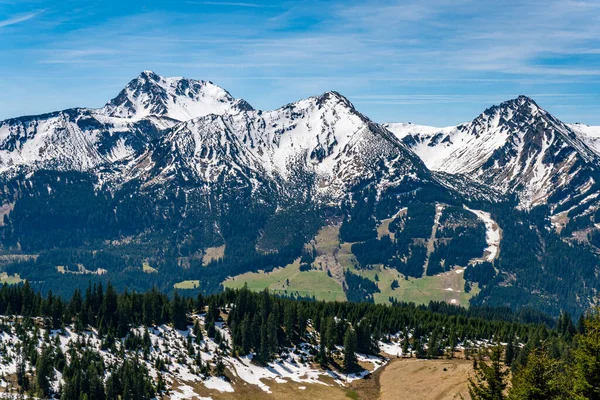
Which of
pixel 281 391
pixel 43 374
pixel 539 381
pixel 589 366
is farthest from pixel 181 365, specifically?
pixel 589 366

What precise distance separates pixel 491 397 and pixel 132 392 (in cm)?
11683

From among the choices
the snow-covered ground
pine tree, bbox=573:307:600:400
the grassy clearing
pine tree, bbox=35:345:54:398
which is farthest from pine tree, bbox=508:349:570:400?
the grassy clearing

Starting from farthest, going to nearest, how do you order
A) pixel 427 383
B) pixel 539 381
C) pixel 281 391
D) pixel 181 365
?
pixel 181 365 < pixel 281 391 < pixel 427 383 < pixel 539 381

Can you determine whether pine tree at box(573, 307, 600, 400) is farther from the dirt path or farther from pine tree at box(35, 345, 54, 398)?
pine tree at box(35, 345, 54, 398)

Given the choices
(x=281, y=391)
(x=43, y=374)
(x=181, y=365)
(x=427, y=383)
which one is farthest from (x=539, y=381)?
(x=181, y=365)

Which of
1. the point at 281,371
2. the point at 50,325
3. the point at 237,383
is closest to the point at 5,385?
the point at 50,325

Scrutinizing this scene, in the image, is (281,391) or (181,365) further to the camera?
(181,365)

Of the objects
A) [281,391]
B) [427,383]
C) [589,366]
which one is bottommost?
[281,391]

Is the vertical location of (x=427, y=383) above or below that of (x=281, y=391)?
above

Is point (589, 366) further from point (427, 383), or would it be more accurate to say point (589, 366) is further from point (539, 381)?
point (427, 383)

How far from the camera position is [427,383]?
591ft

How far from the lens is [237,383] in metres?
184

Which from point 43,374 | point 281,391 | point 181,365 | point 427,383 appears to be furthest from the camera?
point 181,365

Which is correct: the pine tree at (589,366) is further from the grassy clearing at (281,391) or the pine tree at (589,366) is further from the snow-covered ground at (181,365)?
the grassy clearing at (281,391)
